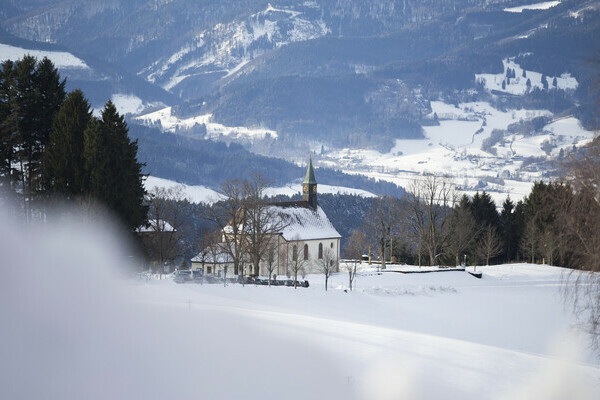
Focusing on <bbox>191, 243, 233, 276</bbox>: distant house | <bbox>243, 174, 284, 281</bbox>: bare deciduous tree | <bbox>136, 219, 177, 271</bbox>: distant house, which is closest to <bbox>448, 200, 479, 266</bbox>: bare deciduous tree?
<bbox>243, 174, 284, 281</bbox>: bare deciduous tree

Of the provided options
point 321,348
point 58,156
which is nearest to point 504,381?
point 321,348

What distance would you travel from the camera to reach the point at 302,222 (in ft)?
304

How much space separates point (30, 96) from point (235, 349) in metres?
25.7

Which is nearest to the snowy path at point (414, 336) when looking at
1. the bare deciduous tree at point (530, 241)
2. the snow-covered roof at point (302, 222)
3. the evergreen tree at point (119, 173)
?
the evergreen tree at point (119, 173)

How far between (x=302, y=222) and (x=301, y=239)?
9.43 feet

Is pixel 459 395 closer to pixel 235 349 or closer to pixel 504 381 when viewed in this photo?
pixel 504 381

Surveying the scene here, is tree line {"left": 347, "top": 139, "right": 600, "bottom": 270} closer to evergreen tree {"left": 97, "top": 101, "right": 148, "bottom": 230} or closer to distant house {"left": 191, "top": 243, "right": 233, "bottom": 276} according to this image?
distant house {"left": 191, "top": 243, "right": 233, "bottom": 276}

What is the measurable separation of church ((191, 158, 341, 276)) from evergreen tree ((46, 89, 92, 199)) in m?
34.9

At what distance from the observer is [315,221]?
9481 centimetres

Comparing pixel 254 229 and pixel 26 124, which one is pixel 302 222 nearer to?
pixel 254 229

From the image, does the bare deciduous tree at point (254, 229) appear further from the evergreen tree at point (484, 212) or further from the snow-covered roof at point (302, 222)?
the evergreen tree at point (484, 212)

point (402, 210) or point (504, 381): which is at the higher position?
point (402, 210)

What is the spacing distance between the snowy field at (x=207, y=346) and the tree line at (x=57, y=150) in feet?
7.84

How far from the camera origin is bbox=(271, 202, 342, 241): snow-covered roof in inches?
3529
